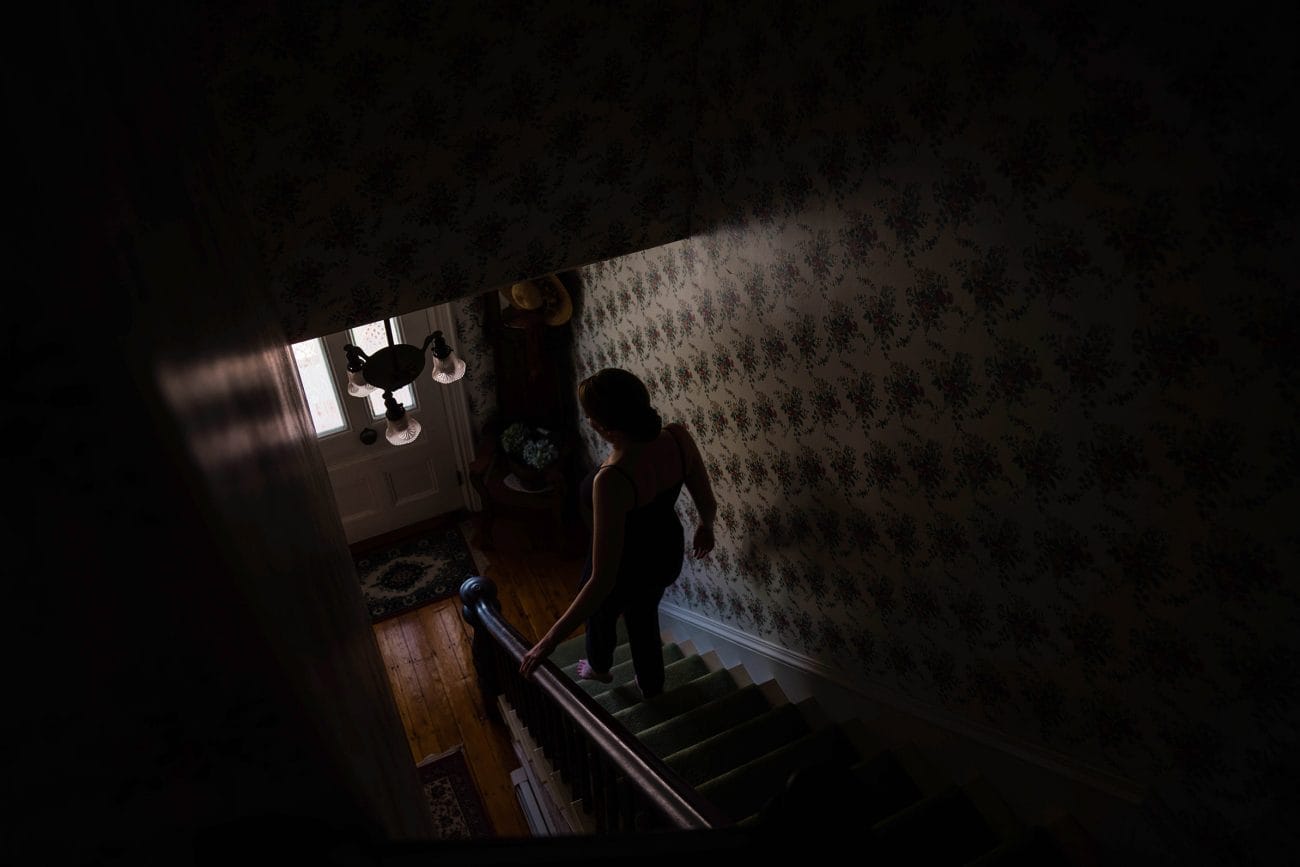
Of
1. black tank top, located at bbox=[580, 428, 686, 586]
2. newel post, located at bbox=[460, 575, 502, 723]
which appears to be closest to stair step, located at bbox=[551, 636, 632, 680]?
newel post, located at bbox=[460, 575, 502, 723]

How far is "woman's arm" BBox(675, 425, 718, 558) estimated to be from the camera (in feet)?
7.52

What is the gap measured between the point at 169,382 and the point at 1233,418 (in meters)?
1.51

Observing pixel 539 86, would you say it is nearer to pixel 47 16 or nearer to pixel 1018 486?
pixel 1018 486

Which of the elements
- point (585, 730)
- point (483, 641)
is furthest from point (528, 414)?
point (585, 730)

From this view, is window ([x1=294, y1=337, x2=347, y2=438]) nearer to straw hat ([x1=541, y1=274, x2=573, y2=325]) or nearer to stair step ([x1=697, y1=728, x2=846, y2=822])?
straw hat ([x1=541, y1=274, x2=573, y2=325])

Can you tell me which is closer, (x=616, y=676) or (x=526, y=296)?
(x=616, y=676)

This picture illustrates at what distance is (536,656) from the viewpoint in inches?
85.7

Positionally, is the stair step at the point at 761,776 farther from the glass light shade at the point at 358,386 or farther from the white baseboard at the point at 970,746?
the glass light shade at the point at 358,386

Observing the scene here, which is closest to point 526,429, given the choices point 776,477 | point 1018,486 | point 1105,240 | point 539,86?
point 776,477

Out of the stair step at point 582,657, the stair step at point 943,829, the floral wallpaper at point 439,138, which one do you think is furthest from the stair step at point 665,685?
the floral wallpaper at point 439,138

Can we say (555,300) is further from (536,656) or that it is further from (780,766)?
(780,766)

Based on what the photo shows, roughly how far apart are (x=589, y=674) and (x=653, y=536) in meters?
0.92

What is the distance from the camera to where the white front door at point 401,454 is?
4.02m

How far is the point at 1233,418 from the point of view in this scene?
1.24m
